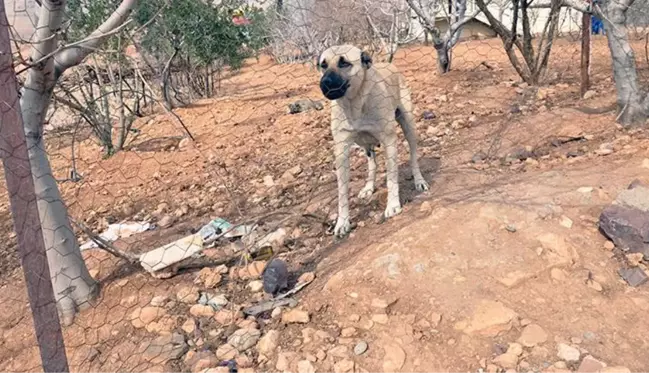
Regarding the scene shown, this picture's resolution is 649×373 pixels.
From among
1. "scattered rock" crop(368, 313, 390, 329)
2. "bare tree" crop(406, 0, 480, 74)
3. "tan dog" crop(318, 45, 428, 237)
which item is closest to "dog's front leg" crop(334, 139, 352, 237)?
"tan dog" crop(318, 45, 428, 237)

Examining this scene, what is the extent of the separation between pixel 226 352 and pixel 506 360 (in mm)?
1184

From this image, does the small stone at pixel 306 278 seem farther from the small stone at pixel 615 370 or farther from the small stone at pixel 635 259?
the small stone at pixel 635 259

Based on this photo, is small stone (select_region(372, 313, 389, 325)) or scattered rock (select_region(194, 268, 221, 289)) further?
scattered rock (select_region(194, 268, 221, 289))

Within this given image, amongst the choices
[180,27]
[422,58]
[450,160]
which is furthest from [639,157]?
[422,58]

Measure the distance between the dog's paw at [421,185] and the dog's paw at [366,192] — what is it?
0.32 meters

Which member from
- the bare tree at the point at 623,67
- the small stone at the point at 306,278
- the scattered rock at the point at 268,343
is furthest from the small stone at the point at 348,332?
the bare tree at the point at 623,67

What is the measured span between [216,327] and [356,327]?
0.72 metres

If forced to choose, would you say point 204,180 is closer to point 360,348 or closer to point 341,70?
point 341,70

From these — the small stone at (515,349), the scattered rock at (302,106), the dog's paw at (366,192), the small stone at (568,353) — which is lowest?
the small stone at (568,353)

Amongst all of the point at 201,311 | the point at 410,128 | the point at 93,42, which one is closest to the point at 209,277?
the point at 201,311

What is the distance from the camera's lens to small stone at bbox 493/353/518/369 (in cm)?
206

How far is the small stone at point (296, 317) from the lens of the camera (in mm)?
2455

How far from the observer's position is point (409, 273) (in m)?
2.57

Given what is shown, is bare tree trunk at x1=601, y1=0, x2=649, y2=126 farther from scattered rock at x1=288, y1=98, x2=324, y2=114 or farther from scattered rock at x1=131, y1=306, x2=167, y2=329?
scattered rock at x1=131, y1=306, x2=167, y2=329
